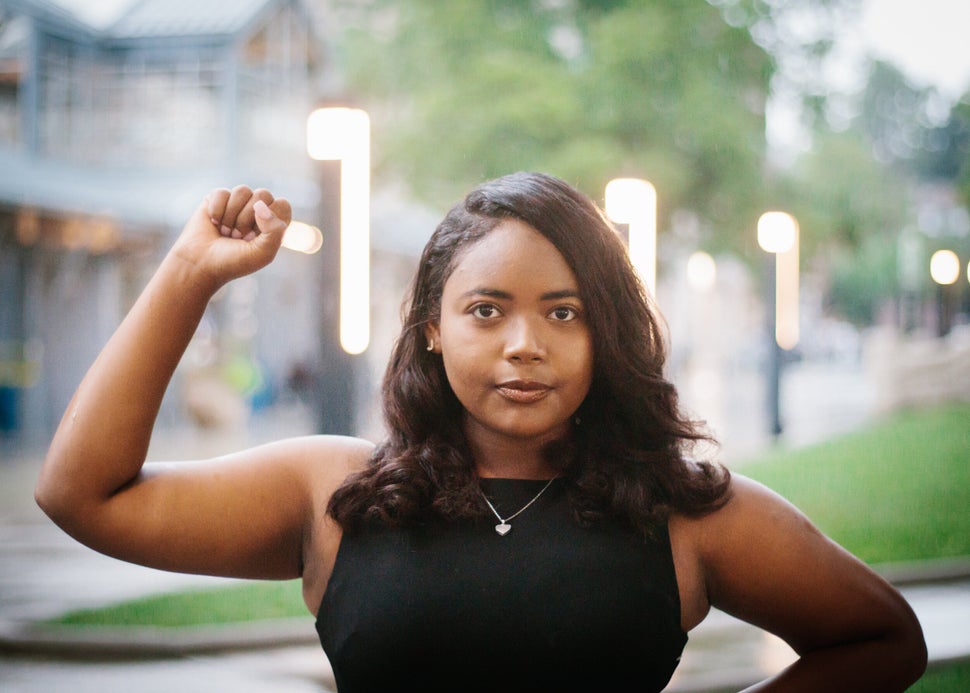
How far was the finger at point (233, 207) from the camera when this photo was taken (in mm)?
1454

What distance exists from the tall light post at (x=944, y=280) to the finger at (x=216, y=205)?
55.0ft

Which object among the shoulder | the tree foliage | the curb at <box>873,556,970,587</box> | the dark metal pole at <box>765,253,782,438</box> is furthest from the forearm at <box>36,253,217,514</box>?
the dark metal pole at <box>765,253,782,438</box>

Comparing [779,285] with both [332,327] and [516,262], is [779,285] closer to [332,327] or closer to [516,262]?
[332,327]

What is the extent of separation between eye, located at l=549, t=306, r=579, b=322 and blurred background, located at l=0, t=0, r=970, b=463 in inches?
354

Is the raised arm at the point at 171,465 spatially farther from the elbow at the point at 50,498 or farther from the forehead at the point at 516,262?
the forehead at the point at 516,262

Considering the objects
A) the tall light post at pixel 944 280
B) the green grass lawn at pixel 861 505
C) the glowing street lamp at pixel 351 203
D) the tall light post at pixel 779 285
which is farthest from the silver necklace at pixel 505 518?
the tall light post at pixel 944 280

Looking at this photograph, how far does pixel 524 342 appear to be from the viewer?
1407 mm

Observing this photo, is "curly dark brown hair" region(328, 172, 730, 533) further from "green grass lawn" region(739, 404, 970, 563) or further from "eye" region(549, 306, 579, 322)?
"green grass lawn" region(739, 404, 970, 563)

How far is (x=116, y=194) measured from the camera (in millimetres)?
A: 14047

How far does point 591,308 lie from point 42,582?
19.8 feet

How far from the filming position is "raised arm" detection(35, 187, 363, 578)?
54.3 inches

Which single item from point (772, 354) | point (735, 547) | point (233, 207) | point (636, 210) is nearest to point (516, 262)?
point (233, 207)

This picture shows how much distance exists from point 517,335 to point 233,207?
17.2 inches

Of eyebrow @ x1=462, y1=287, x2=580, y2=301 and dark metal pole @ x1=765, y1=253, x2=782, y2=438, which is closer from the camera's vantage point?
eyebrow @ x1=462, y1=287, x2=580, y2=301
